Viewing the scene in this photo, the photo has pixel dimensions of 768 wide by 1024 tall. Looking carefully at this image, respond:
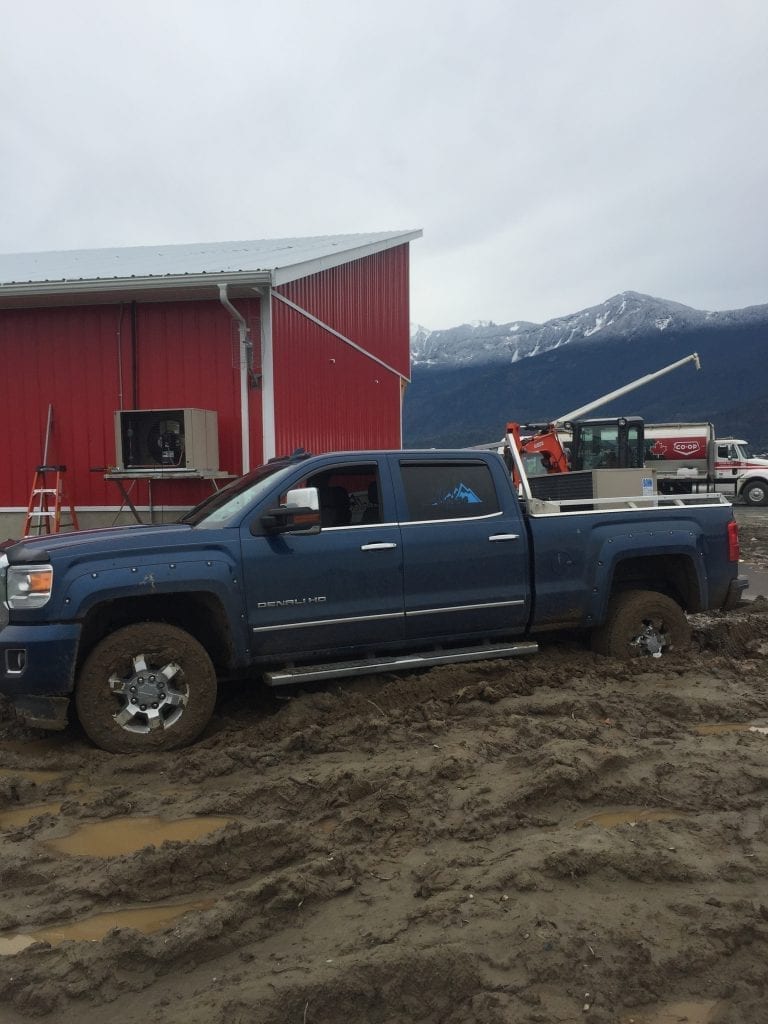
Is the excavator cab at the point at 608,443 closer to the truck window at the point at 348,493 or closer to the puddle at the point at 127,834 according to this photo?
the truck window at the point at 348,493

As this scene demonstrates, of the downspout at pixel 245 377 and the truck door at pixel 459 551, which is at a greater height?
the downspout at pixel 245 377

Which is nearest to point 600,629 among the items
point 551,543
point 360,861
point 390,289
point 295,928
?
point 551,543

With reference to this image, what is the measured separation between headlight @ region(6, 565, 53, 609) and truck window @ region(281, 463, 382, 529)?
1.78 metres

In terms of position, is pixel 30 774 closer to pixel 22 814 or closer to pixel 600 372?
pixel 22 814

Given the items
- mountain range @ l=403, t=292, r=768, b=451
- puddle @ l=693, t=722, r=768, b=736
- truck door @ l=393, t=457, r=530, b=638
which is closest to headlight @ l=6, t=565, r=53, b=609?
→ truck door @ l=393, t=457, r=530, b=638

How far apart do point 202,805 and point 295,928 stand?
1.23 meters

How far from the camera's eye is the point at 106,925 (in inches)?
123

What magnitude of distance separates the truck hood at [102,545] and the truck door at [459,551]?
1.48 metres

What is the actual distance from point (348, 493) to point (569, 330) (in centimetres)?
9611

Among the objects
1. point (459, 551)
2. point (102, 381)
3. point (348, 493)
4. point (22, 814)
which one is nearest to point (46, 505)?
point (102, 381)

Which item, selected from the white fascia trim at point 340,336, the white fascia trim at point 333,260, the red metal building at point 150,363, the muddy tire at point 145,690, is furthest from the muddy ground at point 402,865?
the white fascia trim at point 340,336

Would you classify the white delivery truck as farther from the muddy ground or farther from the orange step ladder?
the muddy ground

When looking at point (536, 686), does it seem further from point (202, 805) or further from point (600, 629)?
point (202, 805)

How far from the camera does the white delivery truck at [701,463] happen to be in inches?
1090
